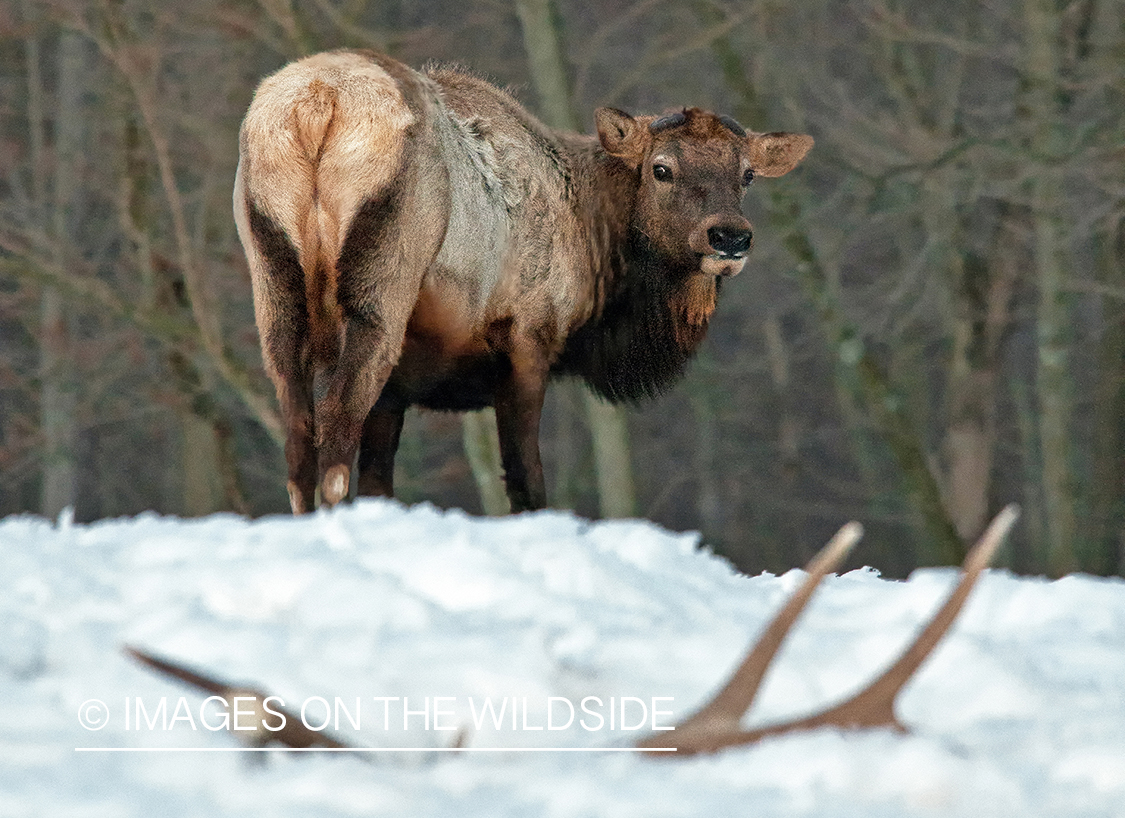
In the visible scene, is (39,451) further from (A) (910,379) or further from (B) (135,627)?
(B) (135,627)

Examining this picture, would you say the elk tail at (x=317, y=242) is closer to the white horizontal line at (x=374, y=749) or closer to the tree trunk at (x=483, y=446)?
the white horizontal line at (x=374, y=749)

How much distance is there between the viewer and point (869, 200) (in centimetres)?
1171

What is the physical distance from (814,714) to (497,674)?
2.07 feet

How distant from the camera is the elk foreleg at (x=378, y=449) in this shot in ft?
21.2

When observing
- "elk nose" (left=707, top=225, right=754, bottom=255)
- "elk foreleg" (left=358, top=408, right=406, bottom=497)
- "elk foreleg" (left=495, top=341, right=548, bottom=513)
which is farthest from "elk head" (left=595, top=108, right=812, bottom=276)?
"elk foreleg" (left=358, top=408, right=406, bottom=497)

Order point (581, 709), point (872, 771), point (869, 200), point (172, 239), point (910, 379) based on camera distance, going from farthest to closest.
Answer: point (910, 379), point (172, 239), point (869, 200), point (581, 709), point (872, 771)

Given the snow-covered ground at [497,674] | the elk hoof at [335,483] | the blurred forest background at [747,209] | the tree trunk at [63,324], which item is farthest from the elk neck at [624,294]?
the tree trunk at [63,324]

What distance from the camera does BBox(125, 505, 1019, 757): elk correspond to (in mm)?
2654

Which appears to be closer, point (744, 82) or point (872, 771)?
point (872, 771)

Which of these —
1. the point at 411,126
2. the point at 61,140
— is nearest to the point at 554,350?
the point at 411,126

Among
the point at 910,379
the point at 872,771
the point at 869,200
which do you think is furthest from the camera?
the point at 910,379

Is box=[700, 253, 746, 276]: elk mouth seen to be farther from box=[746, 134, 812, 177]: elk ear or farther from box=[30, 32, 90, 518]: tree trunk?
box=[30, 32, 90, 518]: tree trunk

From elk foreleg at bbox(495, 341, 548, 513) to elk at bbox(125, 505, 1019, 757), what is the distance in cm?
349

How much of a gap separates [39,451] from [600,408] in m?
6.53
